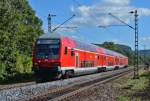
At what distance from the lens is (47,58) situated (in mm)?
35406

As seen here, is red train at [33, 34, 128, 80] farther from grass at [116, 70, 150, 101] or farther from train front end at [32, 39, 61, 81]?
grass at [116, 70, 150, 101]

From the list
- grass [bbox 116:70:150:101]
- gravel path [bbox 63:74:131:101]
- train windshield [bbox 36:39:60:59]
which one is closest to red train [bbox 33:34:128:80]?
train windshield [bbox 36:39:60:59]

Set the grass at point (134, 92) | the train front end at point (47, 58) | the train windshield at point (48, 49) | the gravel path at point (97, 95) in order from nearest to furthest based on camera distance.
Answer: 1. the grass at point (134, 92)
2. the gravel path at point (97, 95)
3. the train front end at point (47, 58)
4. the train windshield at point (48, 49)

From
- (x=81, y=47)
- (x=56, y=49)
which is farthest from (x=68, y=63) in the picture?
(x=81, y=47)

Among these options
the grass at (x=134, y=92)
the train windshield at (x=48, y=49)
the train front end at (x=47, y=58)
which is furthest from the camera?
the train windshield at (x=48, y=49)

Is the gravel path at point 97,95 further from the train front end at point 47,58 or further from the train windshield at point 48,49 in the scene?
the train windshield at point 48,49

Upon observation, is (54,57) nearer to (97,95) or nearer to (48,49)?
(48,49)

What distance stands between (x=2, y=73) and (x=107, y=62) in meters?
24.2

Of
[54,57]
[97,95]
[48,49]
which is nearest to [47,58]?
[54,57]

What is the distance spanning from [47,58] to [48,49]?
77 centimetres

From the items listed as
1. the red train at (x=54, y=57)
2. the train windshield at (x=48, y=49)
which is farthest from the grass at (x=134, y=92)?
the train windshield at (x=48, y=49)

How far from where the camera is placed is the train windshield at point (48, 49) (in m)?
35.5

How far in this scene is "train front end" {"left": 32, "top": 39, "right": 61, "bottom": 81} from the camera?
35250 millimetres

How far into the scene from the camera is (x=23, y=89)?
2509 cm
